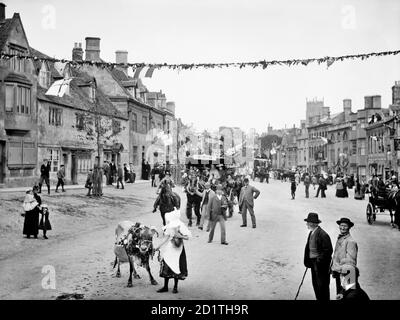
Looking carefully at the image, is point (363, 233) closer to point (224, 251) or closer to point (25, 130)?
point (224, 251)

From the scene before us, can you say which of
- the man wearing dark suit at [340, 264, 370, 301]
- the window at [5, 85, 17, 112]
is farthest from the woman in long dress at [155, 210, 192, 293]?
the window at [5, 85, 17, 112]

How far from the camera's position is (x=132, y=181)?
2569 centimetres

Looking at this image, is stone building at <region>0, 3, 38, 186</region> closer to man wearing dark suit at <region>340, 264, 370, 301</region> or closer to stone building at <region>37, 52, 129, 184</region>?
stone building at <region>37, 52, 129, 184</region>

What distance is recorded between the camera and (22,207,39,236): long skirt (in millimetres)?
11367

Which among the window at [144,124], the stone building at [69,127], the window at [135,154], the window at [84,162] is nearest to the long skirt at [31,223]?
the stone building at [69,127]

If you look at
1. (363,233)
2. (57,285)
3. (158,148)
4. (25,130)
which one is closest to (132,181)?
(158,148)

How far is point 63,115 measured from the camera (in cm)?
2056

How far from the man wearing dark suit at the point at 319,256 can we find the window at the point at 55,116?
16.4 meters

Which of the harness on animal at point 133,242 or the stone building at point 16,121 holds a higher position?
the stone building at point 16,121

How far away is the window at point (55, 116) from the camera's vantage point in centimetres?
2019

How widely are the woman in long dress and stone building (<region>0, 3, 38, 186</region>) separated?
304 inches

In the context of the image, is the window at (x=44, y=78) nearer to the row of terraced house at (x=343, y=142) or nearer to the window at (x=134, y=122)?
the window at (x=134, y=122)

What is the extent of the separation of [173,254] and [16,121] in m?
10.7

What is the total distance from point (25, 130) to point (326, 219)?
1193 centimetres
